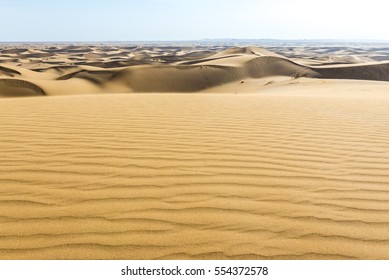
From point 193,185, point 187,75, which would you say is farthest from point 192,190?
point 187,75

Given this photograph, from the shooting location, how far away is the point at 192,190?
9.27 feet

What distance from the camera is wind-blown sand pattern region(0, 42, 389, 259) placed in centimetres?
220

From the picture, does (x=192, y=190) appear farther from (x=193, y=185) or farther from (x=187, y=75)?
(x=187, y=75)

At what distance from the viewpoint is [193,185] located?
2910 millimetres

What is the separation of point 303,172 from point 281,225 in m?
0.96

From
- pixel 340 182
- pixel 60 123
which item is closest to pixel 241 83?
pixel 60 123

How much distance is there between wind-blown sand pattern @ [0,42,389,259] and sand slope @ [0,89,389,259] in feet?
0.04

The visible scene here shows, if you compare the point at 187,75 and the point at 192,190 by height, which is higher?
the point at 187,75

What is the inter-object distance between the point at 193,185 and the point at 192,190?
0.09 m

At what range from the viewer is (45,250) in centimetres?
212

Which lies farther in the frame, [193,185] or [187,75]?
[187,75]

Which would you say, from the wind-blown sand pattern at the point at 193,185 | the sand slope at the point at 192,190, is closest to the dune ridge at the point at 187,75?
the wind-blown sand pattern at the point at 193,185

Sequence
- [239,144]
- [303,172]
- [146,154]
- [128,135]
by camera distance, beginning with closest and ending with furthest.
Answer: [303,172]
[146,154]
[239,144]
[128,135]
